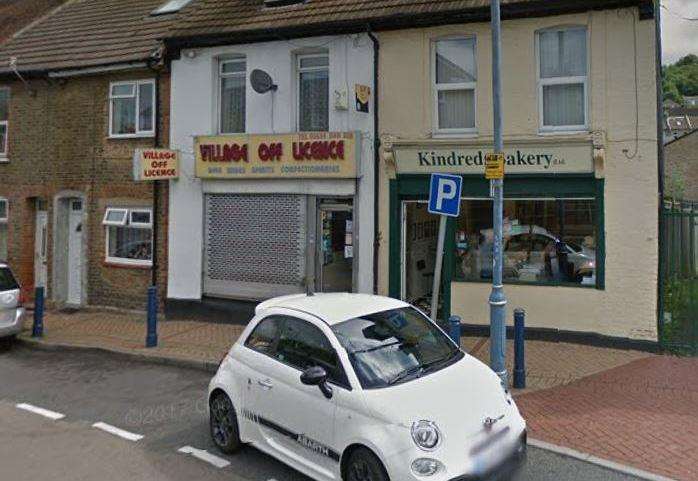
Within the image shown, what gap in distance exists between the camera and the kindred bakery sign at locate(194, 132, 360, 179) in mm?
10500

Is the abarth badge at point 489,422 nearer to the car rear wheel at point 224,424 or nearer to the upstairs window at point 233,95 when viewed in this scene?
the car rear wheel at point 224,424

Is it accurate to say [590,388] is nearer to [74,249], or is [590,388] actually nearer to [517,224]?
[517,224]

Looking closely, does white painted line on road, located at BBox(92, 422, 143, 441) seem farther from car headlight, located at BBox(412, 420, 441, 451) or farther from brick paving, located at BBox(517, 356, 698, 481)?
brick paving, located at BBox(517, 356, 698, 481)

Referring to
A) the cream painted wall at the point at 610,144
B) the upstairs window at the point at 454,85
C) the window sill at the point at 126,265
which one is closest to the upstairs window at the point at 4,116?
the window sill at the point at 126,265

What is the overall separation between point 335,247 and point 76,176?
6.59 m

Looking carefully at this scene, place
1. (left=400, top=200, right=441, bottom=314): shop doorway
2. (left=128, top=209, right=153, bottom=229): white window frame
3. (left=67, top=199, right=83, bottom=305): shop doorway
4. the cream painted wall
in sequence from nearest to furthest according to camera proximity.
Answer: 1. the cream painted wall
2. (left=400, top=200, right=441, bottom=314): shop doorway
3. (left=128, top=209, right=153, bottom=229): white window frame
4. (left=67, top=199, right=83, bottom=305): shop doorway

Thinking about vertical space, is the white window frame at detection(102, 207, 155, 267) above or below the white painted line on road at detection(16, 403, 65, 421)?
above

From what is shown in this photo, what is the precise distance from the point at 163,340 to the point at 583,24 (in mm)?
8660

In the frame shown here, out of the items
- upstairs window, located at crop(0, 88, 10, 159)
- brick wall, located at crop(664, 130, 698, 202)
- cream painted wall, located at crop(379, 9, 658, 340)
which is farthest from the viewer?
brick wall, located at crop(664, 130, 698, 202)

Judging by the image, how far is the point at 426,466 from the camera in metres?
4.05

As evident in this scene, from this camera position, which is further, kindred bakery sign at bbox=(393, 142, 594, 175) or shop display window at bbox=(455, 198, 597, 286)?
shop display window at bbox=(455, 198, 597, 286)

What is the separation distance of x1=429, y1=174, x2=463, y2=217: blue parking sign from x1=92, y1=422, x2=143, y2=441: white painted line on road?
13.7ft

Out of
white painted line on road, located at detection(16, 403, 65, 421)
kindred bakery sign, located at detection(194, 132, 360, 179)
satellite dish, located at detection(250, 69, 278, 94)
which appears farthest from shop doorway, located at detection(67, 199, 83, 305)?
white painted line on road, located at detection(16, 403, 65, 421)

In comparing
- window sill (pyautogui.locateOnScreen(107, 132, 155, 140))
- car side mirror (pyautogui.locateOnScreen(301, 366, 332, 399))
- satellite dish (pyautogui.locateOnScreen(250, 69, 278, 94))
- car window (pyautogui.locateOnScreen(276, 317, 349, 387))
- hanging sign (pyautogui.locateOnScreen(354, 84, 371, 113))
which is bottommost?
car side mirror (pyautogui.locateOnScreen(301, 366, 332, 399))
